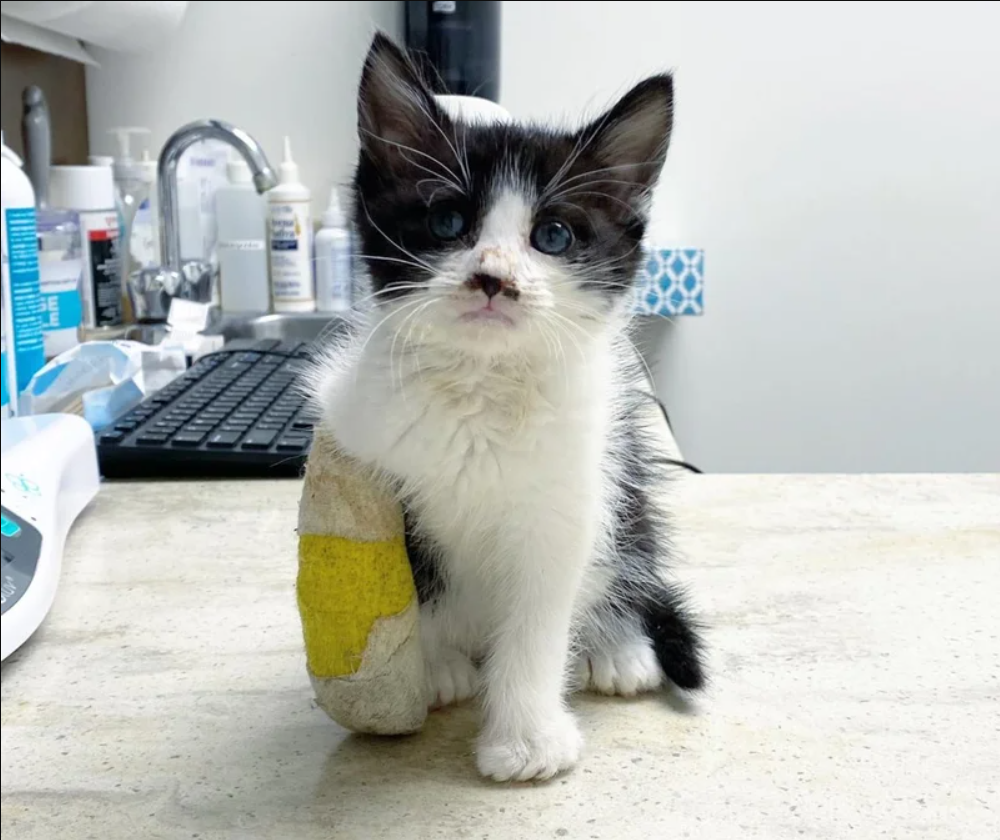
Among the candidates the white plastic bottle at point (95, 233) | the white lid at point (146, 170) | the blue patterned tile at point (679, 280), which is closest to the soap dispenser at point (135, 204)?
the white lid at point (146, 170)

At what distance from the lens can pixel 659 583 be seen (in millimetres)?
731

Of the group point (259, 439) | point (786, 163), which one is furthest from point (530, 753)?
point (786, 163)

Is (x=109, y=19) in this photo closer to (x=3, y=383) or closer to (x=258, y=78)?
(x=258, y=78)

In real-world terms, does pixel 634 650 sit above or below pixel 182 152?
below

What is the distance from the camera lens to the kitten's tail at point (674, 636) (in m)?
0.66

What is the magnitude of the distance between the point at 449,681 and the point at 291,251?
4.05 feet

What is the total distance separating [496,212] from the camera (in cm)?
58

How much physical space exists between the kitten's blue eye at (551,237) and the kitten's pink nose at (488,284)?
50 millimetres

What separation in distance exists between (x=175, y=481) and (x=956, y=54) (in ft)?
2.73

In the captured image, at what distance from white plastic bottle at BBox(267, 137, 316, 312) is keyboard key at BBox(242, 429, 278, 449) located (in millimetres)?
707

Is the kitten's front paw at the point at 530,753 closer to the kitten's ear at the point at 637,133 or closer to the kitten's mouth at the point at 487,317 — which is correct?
the kitten's mouth at the point at 487,317

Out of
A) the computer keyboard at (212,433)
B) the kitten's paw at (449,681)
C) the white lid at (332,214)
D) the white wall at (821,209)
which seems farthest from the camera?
the white lid at (332,214)

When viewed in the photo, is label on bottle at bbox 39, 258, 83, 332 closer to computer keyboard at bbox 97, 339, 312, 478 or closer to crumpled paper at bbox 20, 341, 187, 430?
crumpled paper at bbox 20, 341, 187, 430

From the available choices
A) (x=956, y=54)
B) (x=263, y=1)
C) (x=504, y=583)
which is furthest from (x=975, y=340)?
(x=263, y=1)
